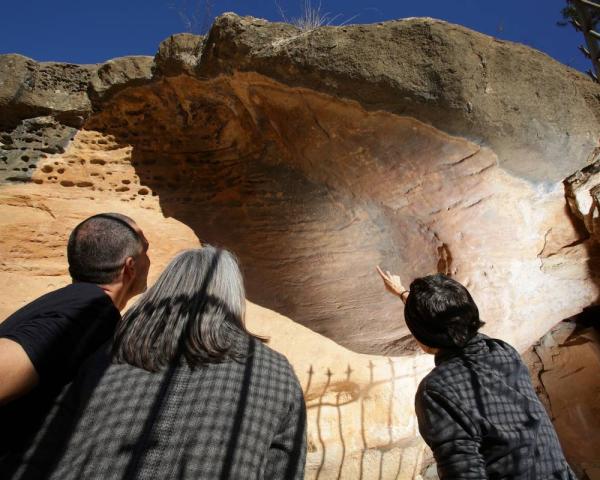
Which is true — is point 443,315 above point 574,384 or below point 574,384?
below

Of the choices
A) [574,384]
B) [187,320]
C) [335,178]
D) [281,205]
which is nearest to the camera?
[187,320]

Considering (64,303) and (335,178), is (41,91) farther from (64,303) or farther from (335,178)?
(64,303)

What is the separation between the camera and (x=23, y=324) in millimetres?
1020

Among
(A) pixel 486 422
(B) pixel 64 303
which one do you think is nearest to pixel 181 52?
(B) pixel 64 303

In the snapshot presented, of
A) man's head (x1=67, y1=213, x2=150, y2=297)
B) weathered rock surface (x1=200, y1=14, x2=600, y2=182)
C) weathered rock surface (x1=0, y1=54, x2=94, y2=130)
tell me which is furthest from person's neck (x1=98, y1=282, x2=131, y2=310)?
weathered rock surface (x1=0, y1=54, x2=94, y2=130)

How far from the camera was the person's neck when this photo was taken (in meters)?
1.25

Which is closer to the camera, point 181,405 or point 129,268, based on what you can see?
point 181,405

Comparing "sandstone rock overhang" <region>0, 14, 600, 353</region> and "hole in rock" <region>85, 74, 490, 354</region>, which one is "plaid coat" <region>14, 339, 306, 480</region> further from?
"hole in rock" <region>85, 74, 490, 354</region>

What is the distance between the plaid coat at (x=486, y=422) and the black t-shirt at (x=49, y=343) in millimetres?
851

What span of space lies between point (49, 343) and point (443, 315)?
1.00 meters

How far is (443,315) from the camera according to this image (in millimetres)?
1367

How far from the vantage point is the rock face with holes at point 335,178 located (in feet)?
8.39

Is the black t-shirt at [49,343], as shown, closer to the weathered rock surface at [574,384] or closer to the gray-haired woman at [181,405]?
the gray-haired woman at [181,405]

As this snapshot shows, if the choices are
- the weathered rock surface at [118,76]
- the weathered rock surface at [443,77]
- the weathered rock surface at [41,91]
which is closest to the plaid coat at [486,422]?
the weathered rock surface at [443,77]
